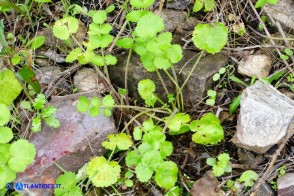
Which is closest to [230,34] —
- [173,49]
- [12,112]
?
[173,49]

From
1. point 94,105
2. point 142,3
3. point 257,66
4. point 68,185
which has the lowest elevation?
point 68,185

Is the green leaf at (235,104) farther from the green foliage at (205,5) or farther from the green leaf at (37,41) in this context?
the green leaf at (37,41)

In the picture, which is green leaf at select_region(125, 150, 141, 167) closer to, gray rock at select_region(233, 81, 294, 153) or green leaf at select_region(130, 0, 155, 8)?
gray rock at select_region(233, 81, 294, 153)

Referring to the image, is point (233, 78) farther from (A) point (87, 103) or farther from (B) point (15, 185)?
(B) point (15, 185)

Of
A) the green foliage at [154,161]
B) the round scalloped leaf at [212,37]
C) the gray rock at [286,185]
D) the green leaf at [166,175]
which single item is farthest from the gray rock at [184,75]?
the gray rock at [286,185]

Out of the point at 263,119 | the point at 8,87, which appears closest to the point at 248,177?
the point at 263,119

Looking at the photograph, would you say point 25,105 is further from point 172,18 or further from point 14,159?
point 172,18
